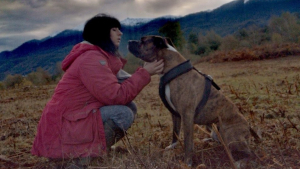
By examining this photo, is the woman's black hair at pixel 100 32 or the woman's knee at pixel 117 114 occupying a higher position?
the woman's black hair at pixel 100 32

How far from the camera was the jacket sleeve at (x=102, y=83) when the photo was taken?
308cm

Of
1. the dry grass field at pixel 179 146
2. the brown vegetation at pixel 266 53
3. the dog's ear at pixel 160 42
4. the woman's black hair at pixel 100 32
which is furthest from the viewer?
A: the brown vegetation at pixel 266 53

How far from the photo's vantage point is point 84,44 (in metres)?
3.32

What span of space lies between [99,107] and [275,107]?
3786 millimetres

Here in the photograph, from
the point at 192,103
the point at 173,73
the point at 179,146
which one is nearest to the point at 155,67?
the point at 173,73

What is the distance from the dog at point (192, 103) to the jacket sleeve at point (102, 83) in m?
0.50

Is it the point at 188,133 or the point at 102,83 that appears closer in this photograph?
the point at 102,83

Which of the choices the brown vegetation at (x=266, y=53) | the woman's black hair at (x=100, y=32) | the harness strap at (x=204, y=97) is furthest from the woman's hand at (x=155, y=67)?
the brown vegetation at (x=266, y=53)

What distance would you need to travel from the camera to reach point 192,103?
330cm

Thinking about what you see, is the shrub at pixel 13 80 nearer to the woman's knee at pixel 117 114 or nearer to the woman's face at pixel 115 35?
the woman's face at pixel 115 35

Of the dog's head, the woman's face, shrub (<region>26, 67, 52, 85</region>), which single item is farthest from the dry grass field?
shrub (<region>26, 67, 52, 85</region>)

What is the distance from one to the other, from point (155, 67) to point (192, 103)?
64cm

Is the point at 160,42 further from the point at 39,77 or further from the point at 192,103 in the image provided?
the point at 39,77

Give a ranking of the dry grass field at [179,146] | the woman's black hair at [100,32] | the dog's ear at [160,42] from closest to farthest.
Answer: the dry grass field at [179,146], the woman's black hair at [100,32], the dog's ear at [160,42]
